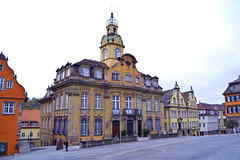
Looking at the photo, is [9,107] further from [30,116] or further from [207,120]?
[207,120]

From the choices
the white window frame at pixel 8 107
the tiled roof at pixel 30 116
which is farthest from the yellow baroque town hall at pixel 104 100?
the tiled roof at pixel 30 116

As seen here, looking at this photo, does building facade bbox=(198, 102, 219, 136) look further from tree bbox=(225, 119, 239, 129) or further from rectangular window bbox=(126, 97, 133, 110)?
rectangular window bbox=(126, 97, 133, 110)

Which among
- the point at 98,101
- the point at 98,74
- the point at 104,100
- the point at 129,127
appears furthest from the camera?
the point at 129,127

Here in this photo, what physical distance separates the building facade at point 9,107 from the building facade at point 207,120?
2328 inches

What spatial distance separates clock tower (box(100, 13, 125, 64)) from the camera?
40000 millimetres

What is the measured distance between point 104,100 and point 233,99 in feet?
113

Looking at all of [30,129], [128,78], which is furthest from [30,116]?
[128,78]

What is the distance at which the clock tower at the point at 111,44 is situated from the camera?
40.0 m

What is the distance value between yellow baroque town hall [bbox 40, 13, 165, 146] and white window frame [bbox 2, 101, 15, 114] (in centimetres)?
750

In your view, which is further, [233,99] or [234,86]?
[234,86]

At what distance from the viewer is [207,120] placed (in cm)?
6756

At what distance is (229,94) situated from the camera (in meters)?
49.8

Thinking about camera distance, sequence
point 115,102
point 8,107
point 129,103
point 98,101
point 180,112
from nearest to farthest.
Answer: point 8,107 → point 98,101 → point 115,102 → point 129,103 → point 180,112

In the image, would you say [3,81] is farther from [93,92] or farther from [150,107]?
[150,107]
